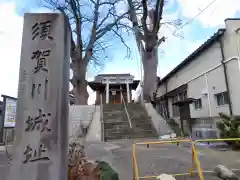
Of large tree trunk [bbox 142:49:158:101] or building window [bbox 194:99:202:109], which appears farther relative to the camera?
large tree trunk [bbox 142:49:158:101]

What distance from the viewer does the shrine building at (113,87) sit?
2425 cm

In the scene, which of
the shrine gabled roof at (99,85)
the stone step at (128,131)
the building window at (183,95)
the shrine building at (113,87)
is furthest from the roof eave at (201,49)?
the shrine gabled roof at (99,85)

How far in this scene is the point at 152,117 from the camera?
14203 millimetres

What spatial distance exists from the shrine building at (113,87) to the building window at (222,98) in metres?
13.7

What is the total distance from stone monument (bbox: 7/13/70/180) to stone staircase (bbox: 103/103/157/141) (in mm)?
8757

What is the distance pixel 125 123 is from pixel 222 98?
20.9 ft

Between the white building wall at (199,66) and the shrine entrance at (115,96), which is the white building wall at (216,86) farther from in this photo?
the shrine entrance at (115,96)

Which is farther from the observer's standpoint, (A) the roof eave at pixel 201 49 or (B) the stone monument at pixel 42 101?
(A) the roof eave at pixel 201 49

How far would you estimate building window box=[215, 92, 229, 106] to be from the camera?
1002 cm

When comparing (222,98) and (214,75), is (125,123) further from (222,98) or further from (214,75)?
(214,75)

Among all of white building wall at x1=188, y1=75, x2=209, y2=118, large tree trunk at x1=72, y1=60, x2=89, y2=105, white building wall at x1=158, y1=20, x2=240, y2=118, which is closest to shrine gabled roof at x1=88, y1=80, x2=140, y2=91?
large tree trunk at x1=72, y1=60, x2=89, y2=105

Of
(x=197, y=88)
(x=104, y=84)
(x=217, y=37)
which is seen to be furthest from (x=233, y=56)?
(x=104, y=84)

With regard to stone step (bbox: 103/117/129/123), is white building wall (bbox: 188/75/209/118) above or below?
above

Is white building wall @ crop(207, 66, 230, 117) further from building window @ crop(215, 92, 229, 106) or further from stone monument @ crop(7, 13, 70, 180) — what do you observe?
stone monument @ crop(7, 13, 70, 180)
